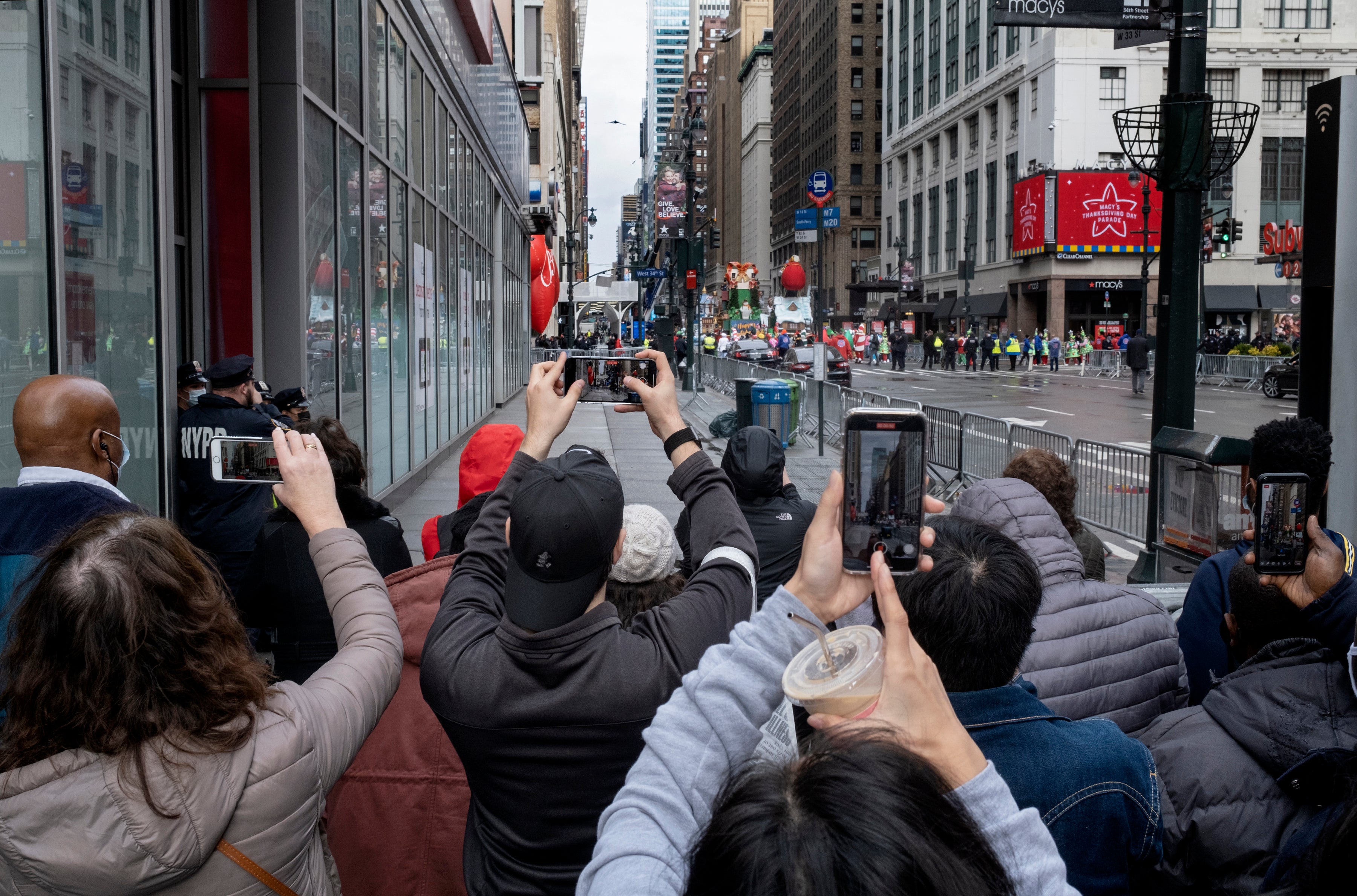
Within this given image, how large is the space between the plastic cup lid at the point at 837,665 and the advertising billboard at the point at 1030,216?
68.2m

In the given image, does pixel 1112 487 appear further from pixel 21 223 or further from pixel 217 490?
pixel 21 223

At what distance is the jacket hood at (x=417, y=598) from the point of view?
3068 mm

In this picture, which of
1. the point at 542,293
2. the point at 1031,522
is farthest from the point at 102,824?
the point at 542,293

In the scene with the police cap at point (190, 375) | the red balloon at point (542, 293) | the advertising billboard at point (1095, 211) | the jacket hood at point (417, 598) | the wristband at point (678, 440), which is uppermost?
the advertising billboard at point (1095, 211)

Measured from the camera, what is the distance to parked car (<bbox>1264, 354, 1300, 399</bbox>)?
3172cm

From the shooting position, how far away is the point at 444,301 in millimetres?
17375

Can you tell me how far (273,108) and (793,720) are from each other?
25.4 ft

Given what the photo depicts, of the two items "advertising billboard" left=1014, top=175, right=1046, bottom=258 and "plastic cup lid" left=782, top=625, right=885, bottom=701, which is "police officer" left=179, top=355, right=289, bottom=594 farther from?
"advertising billboard" left=1014, top=175, right=1046, bottom=258

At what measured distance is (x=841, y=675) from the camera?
4.91 ft

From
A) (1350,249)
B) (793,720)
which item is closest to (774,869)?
(793,720)

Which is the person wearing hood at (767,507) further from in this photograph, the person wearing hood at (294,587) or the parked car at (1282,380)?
the parked car at (1282,380)

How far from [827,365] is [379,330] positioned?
76.2 ft

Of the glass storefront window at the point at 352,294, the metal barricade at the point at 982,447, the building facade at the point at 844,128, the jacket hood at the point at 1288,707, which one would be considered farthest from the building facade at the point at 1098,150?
the jacket hood at the point at 1288,707

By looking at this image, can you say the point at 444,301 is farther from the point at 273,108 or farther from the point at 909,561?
the point at 909,561
